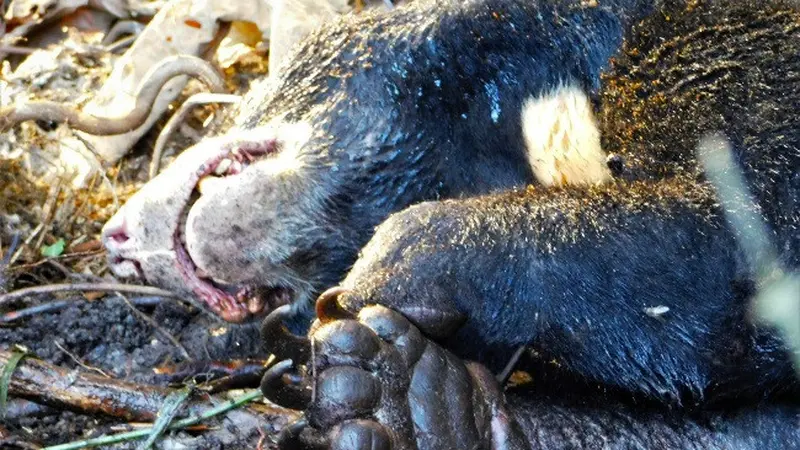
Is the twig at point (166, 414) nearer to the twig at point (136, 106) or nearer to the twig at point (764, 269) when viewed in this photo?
the twig at point (764, 269)

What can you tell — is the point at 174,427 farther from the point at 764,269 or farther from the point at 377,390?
the point at 764,269

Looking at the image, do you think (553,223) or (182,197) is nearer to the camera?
(553,223)

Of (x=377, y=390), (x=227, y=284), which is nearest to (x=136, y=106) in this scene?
(x=227, y=284)

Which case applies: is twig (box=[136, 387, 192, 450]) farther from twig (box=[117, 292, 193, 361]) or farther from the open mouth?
twig (box=[117, 292, 193, 361])

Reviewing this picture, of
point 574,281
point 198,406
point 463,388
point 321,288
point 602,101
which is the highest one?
point 602,101

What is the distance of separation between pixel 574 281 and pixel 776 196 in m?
0.51

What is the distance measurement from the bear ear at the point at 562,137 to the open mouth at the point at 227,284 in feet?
2.37

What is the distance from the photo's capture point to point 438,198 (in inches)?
134

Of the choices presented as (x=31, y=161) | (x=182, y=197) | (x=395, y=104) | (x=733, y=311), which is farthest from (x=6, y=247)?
(x=733, y=311)

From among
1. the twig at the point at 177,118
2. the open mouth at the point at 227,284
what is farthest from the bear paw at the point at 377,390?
the twig at the point at 177,118

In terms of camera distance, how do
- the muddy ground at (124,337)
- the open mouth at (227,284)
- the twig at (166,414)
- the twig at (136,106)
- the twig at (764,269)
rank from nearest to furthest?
the twig at (764,269) < the twig at (166,414) < the open mouth at (227,284) < the muddy ground at (124,337) < the twig at (136,106)

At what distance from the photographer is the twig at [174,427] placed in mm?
3072

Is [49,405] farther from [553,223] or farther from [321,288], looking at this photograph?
[553,223]

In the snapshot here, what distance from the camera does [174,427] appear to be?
3098 mm
